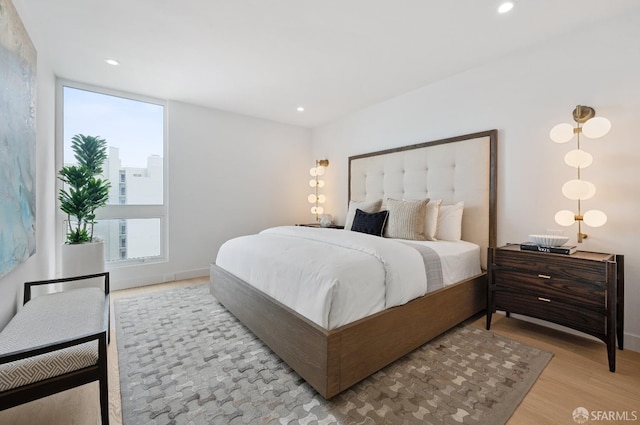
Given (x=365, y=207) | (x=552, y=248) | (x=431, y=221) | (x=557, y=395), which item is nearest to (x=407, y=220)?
(x=431, y=221)

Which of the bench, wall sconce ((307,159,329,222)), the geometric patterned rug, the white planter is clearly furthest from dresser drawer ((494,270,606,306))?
the white planter

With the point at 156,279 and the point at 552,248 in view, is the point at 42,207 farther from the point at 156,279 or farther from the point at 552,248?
the point at 552,248

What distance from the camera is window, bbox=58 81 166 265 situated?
10.9 ft

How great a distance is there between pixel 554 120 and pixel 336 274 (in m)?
2.37

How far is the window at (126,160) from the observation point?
3.32m

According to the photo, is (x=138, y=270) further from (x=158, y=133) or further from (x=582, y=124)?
(x=582, y=124)

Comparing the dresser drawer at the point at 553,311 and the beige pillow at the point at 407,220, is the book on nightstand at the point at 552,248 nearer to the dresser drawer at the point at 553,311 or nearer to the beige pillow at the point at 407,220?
the dresser drawer at the point at 553,311

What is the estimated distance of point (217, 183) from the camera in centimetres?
420

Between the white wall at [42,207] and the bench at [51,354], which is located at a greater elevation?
the white wall at [42,207]

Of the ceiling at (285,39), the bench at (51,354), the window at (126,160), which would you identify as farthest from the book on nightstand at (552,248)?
the window at (126,160)

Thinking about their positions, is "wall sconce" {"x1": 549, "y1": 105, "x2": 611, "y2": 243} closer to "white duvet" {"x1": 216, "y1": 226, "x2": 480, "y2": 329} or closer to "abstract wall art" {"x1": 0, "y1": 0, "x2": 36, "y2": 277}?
"white duvet" {"x1": 216, "y1": 226, "x2": 480, "y2": 329}

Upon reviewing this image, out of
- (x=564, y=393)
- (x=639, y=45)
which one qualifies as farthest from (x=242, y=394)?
(x=639, y=45)

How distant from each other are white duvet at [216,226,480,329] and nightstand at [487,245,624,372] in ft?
1.18

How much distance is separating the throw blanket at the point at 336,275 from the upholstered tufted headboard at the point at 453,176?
1.17m
